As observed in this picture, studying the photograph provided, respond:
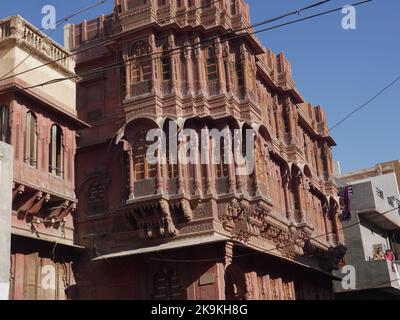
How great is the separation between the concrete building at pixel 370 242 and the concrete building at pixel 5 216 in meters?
24.6

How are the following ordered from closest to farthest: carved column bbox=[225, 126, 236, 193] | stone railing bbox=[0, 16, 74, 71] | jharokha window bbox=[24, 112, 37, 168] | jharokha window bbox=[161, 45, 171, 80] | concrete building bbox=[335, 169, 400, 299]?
jharokha window bbox=[24, 112, 37, 168], stone railing bbox=[0, 16, 74, 71], carved column bbox=[225, 126, 236, 193], jharokha window bbox=[161, 45, 171, 80], concrete building bbox=[335, 169, 400, 299]

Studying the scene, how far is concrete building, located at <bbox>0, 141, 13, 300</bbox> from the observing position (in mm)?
12625

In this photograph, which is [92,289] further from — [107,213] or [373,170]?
[373,170]

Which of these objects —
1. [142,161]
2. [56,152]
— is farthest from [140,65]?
[56,152]

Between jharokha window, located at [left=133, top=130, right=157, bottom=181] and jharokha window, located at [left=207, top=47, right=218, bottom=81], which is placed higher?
jharokha window, located at [left=207, top=47, right=218, bottom=81]

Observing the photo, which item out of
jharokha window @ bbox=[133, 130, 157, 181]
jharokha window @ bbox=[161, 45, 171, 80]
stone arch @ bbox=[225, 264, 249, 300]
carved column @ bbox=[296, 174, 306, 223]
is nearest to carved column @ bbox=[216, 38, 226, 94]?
jharokha window @ bbox=[161, 45, 171, 80]

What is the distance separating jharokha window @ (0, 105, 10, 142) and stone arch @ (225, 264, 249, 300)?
30.6 feet

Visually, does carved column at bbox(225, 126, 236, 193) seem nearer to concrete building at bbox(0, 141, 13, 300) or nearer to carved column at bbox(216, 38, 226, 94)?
carved column at bbox(216, 38, 226, 94)

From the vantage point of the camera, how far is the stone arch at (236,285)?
2244cm

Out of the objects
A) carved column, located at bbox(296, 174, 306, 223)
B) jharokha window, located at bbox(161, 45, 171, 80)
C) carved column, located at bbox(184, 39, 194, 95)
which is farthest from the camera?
carved column, located at bbox(296, 174, 306, 223)

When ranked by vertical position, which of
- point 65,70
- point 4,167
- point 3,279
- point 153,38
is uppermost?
point 153,38

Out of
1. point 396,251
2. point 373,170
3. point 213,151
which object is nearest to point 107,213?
point 213,151

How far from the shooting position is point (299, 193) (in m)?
27.9
